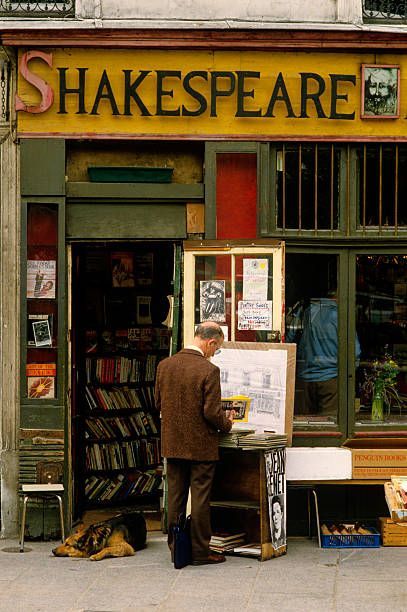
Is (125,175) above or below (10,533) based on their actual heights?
above

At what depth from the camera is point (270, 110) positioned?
35.0 feet

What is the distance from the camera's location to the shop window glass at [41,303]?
10758 mm

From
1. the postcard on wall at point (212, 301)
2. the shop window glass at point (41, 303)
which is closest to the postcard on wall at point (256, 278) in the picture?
the postcard on wall at point (212, 301)

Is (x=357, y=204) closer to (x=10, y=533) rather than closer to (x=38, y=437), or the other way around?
(x=38, y=437)

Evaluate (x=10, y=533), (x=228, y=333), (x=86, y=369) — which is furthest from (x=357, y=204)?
(x=10, y=533)

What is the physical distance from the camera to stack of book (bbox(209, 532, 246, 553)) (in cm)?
984

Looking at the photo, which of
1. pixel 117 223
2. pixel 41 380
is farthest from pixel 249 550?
pixel 117 223

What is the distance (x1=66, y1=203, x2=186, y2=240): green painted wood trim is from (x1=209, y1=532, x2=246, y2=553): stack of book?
2867mm

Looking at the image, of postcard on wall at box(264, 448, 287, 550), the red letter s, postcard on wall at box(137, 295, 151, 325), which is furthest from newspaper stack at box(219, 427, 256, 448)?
the red letter s

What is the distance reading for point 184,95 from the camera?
35.0 ft

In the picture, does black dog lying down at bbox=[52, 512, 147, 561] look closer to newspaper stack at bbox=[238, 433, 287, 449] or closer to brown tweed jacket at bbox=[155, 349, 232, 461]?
brown tweed jacket at bbox=[155, 349, 232, 461]

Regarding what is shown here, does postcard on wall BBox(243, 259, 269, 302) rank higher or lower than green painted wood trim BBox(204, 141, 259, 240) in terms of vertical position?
lower

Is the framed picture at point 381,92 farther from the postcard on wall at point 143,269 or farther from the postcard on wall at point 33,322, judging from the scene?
the postcard on wall at point 33,322

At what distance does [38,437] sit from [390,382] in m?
3.44
